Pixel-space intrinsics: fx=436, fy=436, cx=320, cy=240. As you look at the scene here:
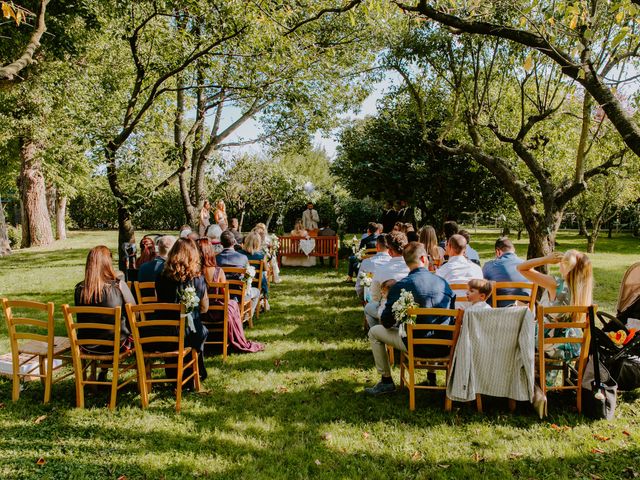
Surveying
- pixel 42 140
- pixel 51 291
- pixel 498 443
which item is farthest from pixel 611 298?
pixel 42 140

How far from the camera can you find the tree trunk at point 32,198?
19672 mm

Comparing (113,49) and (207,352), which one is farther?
(113,49)

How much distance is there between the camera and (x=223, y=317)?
6172 millimetres

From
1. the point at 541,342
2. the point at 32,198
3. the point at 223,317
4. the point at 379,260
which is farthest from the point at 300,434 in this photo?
the point at 32,198

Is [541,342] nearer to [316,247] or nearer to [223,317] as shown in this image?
[223,317]

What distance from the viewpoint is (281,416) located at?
4.54 meters

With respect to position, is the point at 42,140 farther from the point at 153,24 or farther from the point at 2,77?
the point at 2,77

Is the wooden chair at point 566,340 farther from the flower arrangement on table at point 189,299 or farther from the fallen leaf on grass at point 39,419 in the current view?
the fallen leaf on grass at point 39,419

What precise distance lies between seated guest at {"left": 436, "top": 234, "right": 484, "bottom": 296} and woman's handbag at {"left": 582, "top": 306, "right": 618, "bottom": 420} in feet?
5.73

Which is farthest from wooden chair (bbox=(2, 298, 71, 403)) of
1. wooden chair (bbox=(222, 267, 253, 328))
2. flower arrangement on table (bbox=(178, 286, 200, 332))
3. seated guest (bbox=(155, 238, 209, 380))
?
wooden chair (bbox=(222, 267, 253, 328))

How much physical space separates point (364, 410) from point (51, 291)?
9662 mm

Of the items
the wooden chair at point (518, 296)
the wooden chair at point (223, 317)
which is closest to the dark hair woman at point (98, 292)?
the wooden chair at point (223, 317)

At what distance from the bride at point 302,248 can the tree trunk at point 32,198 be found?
11.2 meters

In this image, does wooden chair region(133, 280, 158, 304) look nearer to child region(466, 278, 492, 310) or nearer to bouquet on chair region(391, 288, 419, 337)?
bouquet on chair region(391, 288, 419, 337)
